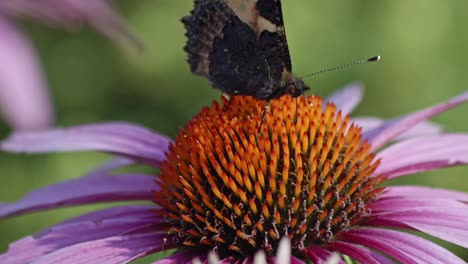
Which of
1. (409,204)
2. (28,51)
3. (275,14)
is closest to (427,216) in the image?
(409,204)

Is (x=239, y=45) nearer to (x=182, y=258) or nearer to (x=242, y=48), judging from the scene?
(x=242, y=48)

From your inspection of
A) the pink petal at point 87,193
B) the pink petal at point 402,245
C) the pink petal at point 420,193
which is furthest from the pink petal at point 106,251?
the pink petal at point 420,193

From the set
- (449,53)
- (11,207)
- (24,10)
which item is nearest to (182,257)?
(11,207)

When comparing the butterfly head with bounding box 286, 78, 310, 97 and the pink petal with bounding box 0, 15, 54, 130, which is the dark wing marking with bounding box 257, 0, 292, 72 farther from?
the pink petal with bounding box 0, 15, 54, 130

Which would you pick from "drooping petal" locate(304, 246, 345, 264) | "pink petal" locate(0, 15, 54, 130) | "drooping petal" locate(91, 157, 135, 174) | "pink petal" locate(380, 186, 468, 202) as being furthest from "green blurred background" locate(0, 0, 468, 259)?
"drooping petal" locate(304, 246, 345, 264)

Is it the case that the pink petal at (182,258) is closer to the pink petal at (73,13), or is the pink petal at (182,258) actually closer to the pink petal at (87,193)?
the pink petal at (87,193)

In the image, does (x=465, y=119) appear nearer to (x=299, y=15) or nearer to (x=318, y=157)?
(x=299, y=15)
